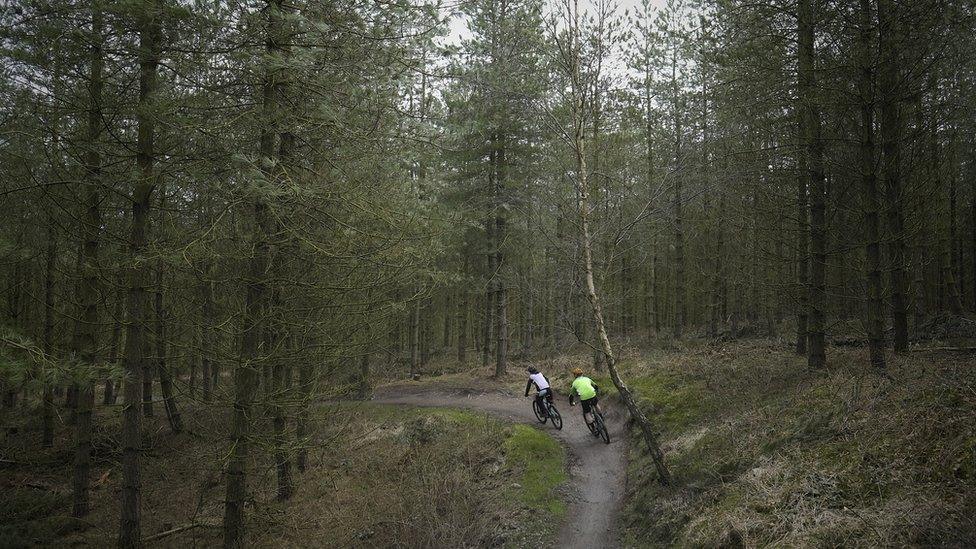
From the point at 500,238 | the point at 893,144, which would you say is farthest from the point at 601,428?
the point at 500,238

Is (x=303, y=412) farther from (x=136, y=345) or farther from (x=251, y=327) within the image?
(x=136, y=345)

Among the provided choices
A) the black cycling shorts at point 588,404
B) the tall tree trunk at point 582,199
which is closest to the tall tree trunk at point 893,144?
the tall tree trunk at point 582,199

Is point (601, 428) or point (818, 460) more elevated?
point (818, 460)

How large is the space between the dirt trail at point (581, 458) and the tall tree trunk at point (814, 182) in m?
5.29

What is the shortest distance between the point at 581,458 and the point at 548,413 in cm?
225

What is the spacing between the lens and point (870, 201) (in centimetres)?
871

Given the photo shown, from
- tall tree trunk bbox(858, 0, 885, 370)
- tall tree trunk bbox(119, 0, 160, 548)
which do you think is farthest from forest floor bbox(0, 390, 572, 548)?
tall tree trunk bbox(858, 0, 885, 370)

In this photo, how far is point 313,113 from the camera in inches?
259

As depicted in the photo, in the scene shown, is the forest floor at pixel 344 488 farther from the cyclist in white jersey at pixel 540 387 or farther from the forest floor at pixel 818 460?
the forest floor at pixel 818 460

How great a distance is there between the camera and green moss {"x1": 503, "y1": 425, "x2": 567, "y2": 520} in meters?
8.99

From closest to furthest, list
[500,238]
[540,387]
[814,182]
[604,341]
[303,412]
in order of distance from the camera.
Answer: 1. [303,412]
2. [604,341]
3. [814,182]
4. [540,387]
5. [500,238]

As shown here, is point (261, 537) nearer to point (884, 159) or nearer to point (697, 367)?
point (697, 367)

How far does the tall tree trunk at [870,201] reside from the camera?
27.5 feet

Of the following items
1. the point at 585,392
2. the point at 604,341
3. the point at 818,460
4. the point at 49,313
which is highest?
the point at 49,313
